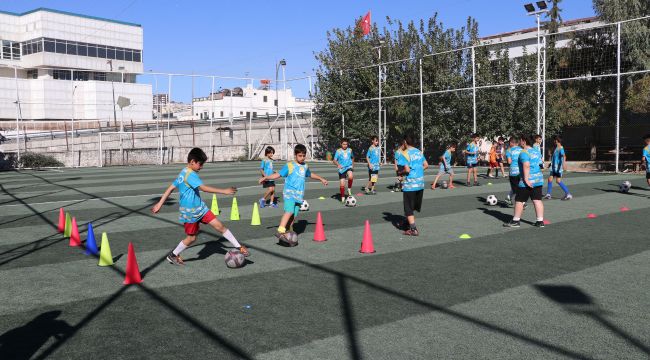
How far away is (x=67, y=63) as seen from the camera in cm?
7794

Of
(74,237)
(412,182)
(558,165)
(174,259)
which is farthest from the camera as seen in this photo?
(558,165)

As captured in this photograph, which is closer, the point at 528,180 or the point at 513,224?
the point at 528,180

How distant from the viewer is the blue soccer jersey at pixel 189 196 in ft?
25.7

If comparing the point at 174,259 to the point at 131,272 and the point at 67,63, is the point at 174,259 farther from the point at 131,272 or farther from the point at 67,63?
the point at 67,63

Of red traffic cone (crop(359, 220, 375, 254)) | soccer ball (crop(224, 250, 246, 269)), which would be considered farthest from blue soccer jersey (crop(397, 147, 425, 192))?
soccer ball (crop(224, 250, 246, 269))

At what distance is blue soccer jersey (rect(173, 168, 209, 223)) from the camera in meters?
7.82

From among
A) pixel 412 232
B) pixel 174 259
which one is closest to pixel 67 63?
pixel 412 232

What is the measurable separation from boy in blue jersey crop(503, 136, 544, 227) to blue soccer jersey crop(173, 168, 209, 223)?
255 inches

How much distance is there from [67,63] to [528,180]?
3157 inches

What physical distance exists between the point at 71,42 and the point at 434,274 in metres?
83.6

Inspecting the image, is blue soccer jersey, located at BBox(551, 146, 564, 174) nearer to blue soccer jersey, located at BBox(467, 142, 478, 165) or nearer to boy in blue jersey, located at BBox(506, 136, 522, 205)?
boy in blue jersey, located at BBox(506, 136, 522, 205)

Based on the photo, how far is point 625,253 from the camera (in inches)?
341

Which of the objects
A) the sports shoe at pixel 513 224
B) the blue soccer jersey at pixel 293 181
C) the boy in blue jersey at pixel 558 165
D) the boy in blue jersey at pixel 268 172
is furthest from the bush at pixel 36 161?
the sports shoe at pixel 513 224

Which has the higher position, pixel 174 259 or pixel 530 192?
pixel 530 192
